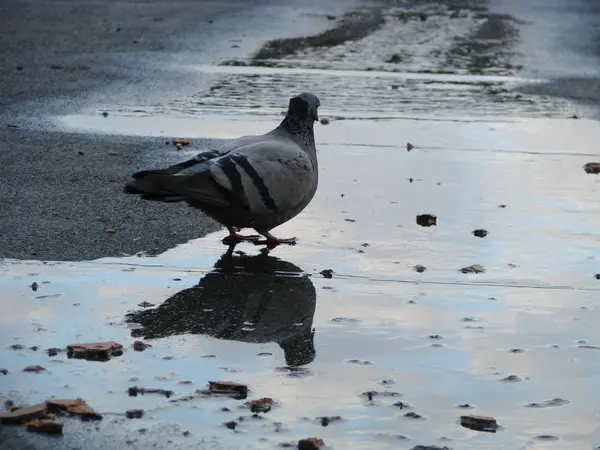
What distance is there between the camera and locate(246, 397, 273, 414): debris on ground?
13.5 feet

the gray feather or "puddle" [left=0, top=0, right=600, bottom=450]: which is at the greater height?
the gray feather

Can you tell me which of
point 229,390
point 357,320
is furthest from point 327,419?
point 357,320

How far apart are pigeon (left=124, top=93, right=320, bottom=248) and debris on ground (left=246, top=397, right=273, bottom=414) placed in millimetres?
1960

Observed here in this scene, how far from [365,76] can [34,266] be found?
6.88 meters

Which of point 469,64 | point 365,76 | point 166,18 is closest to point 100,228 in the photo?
point 365,76

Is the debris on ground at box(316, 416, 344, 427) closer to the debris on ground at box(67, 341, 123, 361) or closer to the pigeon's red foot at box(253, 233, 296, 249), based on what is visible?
the debris on ground at box(67, 341, 123, 361)

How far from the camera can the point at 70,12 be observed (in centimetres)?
1652

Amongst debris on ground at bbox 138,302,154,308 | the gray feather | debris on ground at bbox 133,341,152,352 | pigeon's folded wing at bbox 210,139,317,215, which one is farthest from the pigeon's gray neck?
debris on ground at bbox 133,341,152,352

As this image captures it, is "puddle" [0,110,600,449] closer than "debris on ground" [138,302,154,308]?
Yes

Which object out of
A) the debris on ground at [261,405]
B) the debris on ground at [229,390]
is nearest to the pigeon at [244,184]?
the debris on ground at [229,390]

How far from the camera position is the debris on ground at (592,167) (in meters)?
8.21

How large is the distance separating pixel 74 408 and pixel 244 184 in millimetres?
2167

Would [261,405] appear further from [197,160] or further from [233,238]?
[233,238]

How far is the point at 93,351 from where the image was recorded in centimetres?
461
